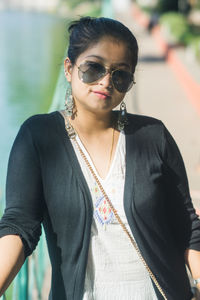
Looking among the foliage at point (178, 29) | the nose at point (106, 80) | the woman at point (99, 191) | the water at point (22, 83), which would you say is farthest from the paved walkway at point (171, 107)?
the foliage at point (178, 29)

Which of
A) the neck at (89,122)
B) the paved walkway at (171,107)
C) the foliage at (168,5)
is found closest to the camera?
the neck at (89,122)

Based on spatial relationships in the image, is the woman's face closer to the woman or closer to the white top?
the woman

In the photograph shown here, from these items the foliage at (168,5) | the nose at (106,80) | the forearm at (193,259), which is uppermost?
the foliage at (168,5)

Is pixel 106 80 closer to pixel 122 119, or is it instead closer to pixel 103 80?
pixel 103 80

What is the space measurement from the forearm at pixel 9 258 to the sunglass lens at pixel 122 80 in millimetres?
530

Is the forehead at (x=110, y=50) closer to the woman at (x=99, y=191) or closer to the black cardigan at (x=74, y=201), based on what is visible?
the woman at (x=99, y=191)

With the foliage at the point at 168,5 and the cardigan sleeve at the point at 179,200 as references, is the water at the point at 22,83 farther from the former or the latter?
the foliage at the point at 168,5

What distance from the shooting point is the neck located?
1.64 meters

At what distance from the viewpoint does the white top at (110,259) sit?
153 centimetres

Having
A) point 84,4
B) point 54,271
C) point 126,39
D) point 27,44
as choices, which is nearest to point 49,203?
point 54,271

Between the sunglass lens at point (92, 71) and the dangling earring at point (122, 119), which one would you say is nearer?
the sunglass lens at point (92, 71)

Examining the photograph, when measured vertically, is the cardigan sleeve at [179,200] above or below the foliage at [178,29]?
below

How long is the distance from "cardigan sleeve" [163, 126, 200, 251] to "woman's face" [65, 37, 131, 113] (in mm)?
225

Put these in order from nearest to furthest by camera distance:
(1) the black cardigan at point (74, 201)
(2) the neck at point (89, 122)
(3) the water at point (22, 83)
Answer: (1) the black cardigan at point (74, 201) < (2) the neck at point (89, 122) < (3) the water at point (22, 83)
